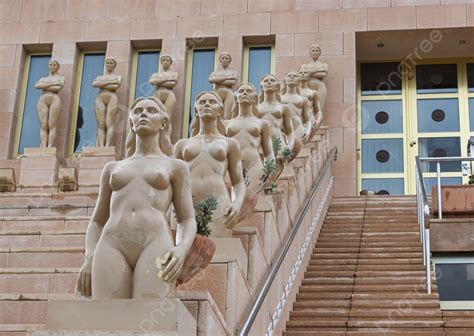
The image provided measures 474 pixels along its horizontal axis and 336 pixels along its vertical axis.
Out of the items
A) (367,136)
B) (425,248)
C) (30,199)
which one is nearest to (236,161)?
(425,248)

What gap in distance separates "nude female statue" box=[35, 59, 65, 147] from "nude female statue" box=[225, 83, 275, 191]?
11293 millimetres

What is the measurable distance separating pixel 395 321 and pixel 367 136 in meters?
13.4

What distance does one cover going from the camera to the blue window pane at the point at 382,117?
24.2m

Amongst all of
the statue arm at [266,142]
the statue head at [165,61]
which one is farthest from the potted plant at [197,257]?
the statue head at [165,61]

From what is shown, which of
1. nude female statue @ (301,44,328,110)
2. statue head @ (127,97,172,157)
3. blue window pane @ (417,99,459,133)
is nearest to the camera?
statue head @ (127,97,172,157)

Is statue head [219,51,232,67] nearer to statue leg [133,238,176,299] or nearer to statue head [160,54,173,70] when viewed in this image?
statue head [160,54,173,70]

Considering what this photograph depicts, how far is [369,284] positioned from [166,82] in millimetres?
11652

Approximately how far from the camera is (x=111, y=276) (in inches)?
279

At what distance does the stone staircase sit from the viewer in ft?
35.9

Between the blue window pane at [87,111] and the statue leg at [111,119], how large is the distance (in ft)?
2.98

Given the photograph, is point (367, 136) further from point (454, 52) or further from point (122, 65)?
point (122, 65)

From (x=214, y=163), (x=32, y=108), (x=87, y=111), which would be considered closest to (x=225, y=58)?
(x=87, y=111)

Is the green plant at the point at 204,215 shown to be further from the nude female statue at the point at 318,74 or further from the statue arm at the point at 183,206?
the nude female statue at the point at 318,74

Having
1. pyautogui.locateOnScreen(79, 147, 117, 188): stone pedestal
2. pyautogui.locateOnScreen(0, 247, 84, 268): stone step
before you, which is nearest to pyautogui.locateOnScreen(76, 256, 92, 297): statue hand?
pyautogui.locateOnScreen(0, 247, 84, 268): stone step
